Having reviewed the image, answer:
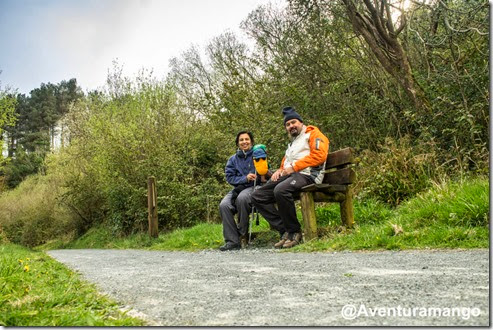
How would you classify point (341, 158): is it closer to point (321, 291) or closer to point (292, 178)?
point (292, 178)

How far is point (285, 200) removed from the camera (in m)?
6.16

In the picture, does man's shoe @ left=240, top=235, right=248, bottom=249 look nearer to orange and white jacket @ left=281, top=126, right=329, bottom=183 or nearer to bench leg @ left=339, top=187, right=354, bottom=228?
orange and white jacket @ left=281, top=126, right=329, bottom=183

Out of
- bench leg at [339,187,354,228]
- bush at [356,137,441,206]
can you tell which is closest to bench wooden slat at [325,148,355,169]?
bench leg at [339,187,354,228]

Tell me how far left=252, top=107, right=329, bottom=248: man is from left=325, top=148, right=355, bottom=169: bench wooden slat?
0.24m

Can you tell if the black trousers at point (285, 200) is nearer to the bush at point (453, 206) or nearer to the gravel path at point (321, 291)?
the bush at point (453, 206)

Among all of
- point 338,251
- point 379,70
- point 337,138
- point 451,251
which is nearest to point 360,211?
point 338,251

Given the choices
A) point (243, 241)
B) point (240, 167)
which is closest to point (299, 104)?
point (240, 167)

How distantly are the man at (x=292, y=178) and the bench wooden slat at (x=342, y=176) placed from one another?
0.25 m

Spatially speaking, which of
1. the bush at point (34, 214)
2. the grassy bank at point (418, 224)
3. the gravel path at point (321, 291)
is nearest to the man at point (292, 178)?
the grassy bank at point (418, 224)

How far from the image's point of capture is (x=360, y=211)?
7.01 m

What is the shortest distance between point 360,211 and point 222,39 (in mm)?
9786

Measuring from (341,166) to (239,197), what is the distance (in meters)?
1.53

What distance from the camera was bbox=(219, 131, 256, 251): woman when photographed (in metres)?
6.88

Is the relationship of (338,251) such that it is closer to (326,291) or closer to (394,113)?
(326,291)
